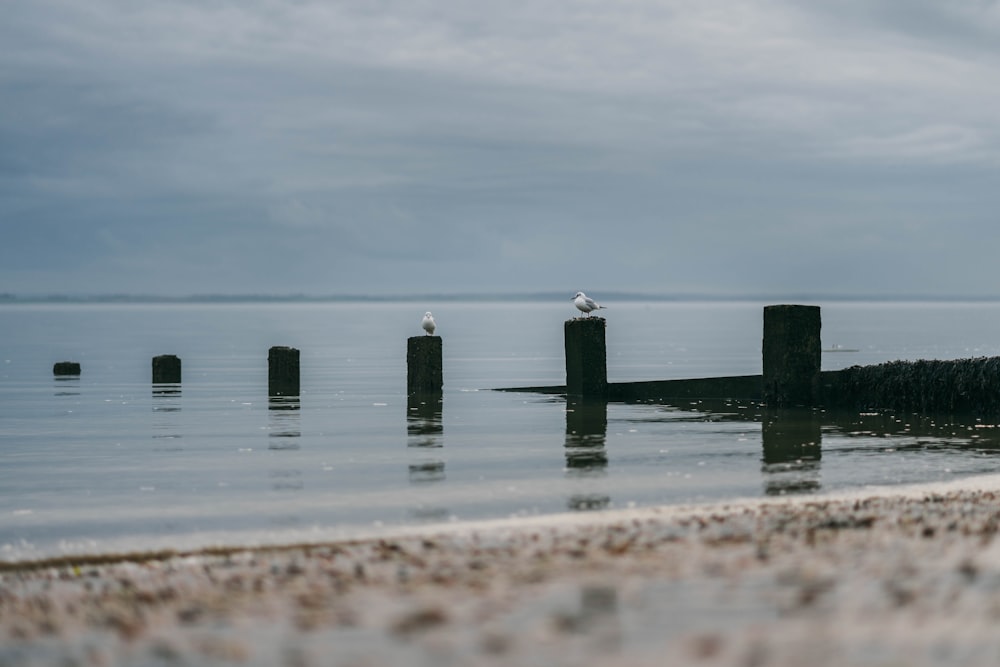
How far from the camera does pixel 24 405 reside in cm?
3067

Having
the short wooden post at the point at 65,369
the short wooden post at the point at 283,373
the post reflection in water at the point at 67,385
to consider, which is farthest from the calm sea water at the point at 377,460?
the short wooden post at the point at 65,369

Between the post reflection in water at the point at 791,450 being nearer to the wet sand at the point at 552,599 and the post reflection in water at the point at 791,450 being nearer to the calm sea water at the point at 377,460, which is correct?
the calm sea water at the point at 377,460

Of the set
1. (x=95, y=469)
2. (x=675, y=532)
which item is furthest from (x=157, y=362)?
(x=675, y=532)

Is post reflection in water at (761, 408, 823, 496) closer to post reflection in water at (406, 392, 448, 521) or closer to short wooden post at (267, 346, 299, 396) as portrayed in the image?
post reflection in water at (406, 392, 448, 521)

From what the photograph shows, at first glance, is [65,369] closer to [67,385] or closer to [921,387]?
[67,385]

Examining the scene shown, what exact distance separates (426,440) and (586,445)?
297cm

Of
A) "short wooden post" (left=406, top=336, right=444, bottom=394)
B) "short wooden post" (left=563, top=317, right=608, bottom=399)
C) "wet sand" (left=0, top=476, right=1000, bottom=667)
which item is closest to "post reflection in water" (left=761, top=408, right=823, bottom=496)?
"wet sand" (left=0, top=476, right=1000, bottom=667)

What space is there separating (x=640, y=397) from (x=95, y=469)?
41.4 ft

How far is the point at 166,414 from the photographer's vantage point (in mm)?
27188

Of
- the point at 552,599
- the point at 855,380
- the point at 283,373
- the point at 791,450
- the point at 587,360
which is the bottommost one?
the point at 552,599

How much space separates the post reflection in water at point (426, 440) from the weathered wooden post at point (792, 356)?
6.25m

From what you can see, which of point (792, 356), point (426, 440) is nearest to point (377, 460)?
point (426, 440)

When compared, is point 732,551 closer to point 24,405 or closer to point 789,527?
point 789,527

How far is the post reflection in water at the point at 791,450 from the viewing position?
15008 mm
